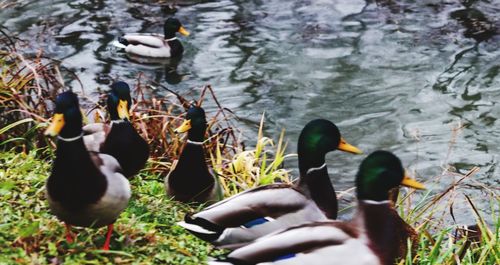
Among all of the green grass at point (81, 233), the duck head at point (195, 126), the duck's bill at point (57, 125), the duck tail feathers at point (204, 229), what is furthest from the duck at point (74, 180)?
the duck head at point (195, 126)

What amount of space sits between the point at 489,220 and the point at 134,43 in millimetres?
6087

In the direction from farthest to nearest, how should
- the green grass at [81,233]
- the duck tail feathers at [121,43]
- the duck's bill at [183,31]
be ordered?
the duck's bill at [183,31] → the duck tail feathers at [121,43] → the green grass at [81,233]

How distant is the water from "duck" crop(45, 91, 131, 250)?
404cm

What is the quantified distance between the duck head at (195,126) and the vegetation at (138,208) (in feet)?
1.42

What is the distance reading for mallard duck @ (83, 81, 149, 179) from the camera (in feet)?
17.1

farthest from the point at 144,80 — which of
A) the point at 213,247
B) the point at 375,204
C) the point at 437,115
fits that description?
the point at 375,204

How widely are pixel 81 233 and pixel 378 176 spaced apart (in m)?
1.50

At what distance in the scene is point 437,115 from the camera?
952 cm

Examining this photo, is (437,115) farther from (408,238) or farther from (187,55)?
(408,238)

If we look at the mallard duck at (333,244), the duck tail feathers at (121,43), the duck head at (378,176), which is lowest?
the duck tail feathers at (121,43)

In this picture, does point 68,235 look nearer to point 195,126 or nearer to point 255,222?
point 255,222

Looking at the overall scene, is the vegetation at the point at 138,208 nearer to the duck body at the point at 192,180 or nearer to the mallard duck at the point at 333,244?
the duck body at the point at 192,180

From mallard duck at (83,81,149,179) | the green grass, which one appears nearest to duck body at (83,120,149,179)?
mallard duck at (83,81,149,179)

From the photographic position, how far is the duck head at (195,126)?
5539mm
